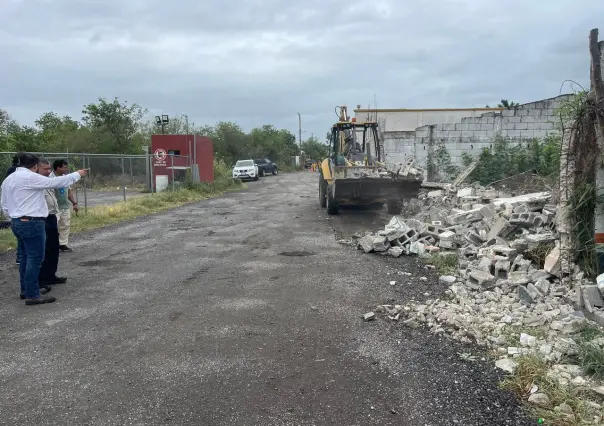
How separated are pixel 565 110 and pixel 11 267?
8695mm

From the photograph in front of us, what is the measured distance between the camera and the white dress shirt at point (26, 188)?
6098 millimetres

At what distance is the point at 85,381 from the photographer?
13.3 feet

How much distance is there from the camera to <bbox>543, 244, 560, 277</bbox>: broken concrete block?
19.8 ft

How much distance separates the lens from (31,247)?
20.2 feet

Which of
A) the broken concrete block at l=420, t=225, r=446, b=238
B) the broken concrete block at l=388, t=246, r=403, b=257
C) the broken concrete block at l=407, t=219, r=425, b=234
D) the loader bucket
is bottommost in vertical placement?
the broken concrete block at l=388, t=246, r=403, b=257

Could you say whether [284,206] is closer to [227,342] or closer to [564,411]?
[227,342]

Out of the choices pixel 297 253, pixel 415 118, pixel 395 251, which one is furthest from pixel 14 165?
pixel 415 118

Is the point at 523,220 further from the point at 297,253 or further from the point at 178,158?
the point at 178,158

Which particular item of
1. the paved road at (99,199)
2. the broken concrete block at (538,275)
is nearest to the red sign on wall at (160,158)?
the paved road at (99,199)

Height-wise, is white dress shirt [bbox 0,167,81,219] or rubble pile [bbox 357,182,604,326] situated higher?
white dress shirt [bbox 0,167,81,219]

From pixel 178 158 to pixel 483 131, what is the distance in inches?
573

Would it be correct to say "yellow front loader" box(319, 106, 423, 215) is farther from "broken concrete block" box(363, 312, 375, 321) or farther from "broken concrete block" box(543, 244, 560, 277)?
"broken concrete block" box(363, 312, 375, 321)

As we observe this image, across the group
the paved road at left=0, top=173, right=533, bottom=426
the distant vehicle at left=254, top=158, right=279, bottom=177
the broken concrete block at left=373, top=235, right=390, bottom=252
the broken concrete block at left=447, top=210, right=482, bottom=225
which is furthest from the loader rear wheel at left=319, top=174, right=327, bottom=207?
the distant vehicle at left=254, top=158, right=279, bottom=177

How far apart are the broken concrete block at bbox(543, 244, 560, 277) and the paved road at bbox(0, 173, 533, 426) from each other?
1.55 metres
